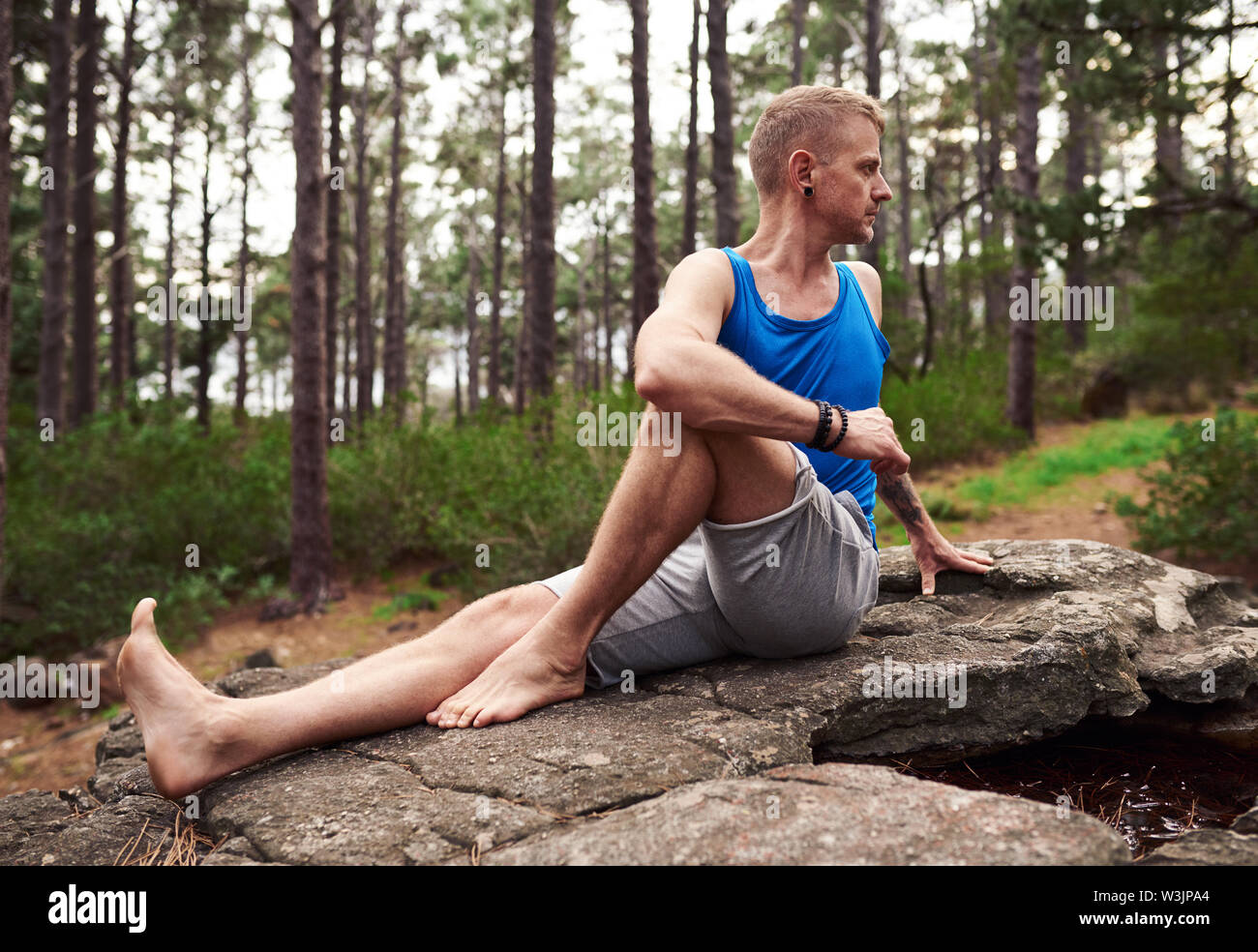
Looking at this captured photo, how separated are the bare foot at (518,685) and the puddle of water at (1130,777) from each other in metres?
0.88

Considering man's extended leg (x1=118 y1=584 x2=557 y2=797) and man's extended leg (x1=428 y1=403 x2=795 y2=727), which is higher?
man's extended leg (x1=428 y1=403 x2=795 y2=727)

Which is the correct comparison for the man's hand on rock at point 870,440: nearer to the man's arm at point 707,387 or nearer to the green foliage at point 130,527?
the man's arm at point 707,387

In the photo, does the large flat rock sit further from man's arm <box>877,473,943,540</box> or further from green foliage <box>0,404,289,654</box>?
green foliage <box>0,404,289,654</box>

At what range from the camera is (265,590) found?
291 inches

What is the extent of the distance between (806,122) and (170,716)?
6.75 feet

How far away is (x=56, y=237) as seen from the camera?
35.2ft

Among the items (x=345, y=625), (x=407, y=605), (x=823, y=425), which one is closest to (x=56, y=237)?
(x=345, y=625)

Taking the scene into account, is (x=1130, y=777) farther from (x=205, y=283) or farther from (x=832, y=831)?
(x=205, y=283)

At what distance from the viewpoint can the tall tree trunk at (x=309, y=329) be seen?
23.1ft

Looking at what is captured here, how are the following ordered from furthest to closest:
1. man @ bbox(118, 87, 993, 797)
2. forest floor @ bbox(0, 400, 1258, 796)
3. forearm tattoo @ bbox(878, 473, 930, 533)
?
forest floor @ bbox(0, 400, 1258, 796) < forearm tattoo @ bbox(878, 473, 930, 533) < man @ bbox(118, 87, 993, 797)

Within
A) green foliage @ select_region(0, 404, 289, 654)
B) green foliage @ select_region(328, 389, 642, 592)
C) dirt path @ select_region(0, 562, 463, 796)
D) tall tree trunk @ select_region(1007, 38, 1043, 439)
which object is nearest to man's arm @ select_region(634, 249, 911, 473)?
dirt path @ select_region(0, 562, 463, 796)

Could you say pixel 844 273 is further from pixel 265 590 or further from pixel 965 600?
pixel 265 590

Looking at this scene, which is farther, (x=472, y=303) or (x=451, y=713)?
(x=472, y=303)

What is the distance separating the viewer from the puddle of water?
2010mm
